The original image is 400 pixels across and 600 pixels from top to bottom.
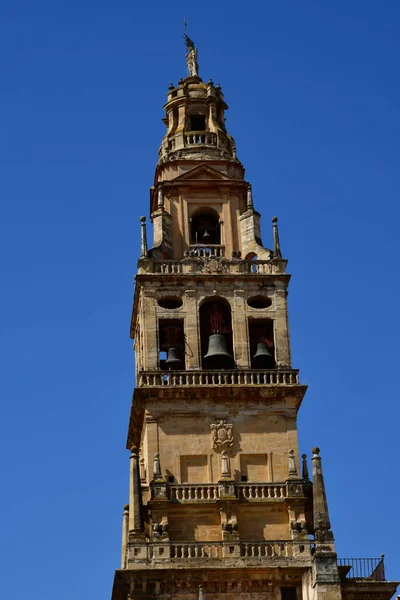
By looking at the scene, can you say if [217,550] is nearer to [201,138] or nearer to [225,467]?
[225,467]

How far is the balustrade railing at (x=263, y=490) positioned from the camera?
182 ft

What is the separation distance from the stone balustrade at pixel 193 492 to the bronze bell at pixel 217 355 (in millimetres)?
4896

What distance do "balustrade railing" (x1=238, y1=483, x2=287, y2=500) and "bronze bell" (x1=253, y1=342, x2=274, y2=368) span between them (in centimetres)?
498

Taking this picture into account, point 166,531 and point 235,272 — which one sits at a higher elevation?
→ point 235,272

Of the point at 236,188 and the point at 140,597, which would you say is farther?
the point at 236,188

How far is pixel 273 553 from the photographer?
54.0 m

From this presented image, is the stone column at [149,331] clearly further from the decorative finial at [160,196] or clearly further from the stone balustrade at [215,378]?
the decorative finial at [160,196]

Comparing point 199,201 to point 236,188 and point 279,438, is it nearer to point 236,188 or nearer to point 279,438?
point 236,188

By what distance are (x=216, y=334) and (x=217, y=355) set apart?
109 cm

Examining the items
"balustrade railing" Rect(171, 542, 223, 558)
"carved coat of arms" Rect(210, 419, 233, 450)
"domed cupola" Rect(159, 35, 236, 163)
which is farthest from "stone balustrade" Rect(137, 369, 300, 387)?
"domed cupola" Rect(159, 35, 236, 163)

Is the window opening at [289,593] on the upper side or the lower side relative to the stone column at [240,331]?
lower

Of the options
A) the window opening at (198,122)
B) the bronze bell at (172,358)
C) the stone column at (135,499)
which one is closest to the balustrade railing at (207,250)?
the bronze bell at (172,358)

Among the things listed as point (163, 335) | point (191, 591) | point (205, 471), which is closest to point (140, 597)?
point (191, 591)

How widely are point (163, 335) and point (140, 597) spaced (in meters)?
10.6
